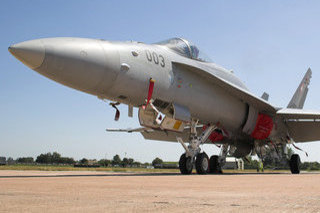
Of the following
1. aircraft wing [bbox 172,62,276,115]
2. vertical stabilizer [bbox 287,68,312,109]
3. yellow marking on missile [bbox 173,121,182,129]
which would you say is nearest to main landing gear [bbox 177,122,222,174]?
yellow marking on missile [bbox 173,121,182,129]

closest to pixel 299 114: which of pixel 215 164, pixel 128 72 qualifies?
pixel 215 164

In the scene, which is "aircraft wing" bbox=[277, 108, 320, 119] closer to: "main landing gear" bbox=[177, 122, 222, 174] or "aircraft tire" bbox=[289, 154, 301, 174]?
"aircraft tire" bbox=[289, 154, 301, 174]

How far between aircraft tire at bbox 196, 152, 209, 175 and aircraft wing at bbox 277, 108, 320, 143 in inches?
189

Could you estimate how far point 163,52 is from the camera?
35.7ft

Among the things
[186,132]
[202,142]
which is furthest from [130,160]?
[202,142]

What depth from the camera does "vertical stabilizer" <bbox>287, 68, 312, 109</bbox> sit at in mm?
19953

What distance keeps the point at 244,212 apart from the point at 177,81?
857cm

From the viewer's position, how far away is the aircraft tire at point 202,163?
11375 mm

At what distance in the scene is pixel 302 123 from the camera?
16.2 meters

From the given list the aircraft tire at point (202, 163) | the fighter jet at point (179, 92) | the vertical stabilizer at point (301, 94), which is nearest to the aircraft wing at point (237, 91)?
the fighter jet at point (179, 92)

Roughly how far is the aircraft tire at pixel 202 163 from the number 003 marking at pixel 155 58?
10.7ft

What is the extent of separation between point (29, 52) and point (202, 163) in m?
6.44

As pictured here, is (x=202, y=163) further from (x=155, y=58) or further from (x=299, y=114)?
(x=299, y=114)

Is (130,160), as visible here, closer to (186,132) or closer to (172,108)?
(186,132)
